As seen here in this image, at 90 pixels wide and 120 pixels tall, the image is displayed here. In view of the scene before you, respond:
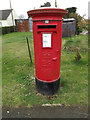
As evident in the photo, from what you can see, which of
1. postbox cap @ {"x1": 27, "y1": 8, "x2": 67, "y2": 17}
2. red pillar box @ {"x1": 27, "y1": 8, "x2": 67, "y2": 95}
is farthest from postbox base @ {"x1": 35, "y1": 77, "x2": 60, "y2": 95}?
postbox cap @ {"x1": 27, "y1": 8, "x2": 67, "y2": 17}

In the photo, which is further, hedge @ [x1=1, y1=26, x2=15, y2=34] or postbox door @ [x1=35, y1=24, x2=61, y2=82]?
hedge @ [x1=1, y1=26, x2=15, y2=34]

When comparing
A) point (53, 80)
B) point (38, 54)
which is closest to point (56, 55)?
point (38, 54)

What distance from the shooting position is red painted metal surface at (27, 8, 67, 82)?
240cm

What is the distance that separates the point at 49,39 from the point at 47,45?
0.50 feet

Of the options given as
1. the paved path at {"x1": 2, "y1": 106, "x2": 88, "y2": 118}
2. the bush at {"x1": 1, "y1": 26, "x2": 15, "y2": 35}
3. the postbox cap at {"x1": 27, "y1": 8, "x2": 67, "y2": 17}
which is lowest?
the paved path at {"x1": 2, "y1": 106, "x2": 88, "y2": 118}

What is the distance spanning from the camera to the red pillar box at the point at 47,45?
7.92 ft

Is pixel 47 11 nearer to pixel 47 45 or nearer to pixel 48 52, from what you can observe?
pixel 47 45

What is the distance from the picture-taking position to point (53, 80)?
3062mm

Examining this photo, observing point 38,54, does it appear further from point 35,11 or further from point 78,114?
point 78,114

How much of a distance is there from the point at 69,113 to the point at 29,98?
45.5 inches

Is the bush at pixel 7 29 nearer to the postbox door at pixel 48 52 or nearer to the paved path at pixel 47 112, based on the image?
the postbox door at pixel 48 52

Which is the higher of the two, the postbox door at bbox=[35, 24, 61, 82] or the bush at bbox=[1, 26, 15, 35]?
the bush at bbox=[1, 26, 15, 35]

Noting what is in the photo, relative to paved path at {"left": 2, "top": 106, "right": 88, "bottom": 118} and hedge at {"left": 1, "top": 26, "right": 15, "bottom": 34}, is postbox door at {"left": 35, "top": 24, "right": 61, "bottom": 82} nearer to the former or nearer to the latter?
paved path at {"left": 2, "top": 106, "right": 88, "bottom": 118}

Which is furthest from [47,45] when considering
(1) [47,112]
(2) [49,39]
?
(1) [47,112]
